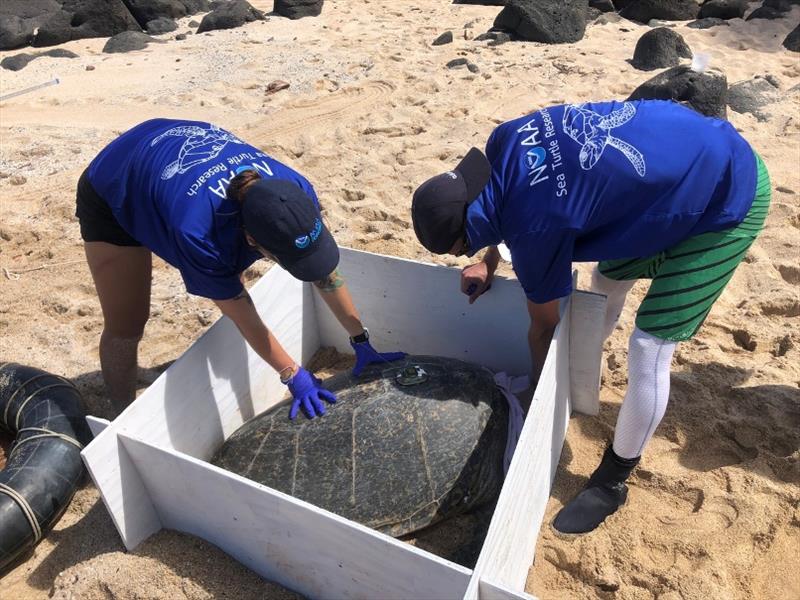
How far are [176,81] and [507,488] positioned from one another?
17.8 ft

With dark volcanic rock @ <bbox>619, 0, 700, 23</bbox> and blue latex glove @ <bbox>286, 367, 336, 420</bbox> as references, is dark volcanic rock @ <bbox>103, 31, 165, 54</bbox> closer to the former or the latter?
dark volcanic rock @ <bbox>619, 0, 700, 23</bbox>

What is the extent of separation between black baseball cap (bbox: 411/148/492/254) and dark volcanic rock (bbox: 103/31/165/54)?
647cm

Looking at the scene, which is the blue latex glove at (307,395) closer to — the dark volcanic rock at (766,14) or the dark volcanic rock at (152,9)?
the dark volcanic rock at (766,14)

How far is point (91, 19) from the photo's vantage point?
7.73 metres

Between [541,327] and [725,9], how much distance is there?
6.02 metres

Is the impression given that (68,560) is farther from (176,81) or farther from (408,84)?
(176,81)

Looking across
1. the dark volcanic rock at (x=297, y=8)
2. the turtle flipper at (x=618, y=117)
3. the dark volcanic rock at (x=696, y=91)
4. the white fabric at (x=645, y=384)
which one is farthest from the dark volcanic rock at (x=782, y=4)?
the white fabric at (x=645, y=384)

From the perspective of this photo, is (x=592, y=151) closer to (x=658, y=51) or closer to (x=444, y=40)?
(x=658, y=51)

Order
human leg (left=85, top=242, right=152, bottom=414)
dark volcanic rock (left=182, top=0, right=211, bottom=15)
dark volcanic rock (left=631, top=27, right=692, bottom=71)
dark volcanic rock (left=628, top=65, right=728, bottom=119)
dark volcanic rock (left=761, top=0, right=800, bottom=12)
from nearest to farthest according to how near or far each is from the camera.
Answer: human leg (left=85, top=242, right=152, bottom=414) → dark volcanic rock (left=628, top=65, right=728, bottom=119) → dark volcanic rock (left=631, top=27, right=692, bottom=71) → dark volcanic rock (left=761, top=0, right=800, bottom=12) → dark volcanic rock (left=182, top=0, right=211, bottom=15)

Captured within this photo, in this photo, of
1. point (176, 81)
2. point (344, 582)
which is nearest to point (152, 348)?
point (344, 582)

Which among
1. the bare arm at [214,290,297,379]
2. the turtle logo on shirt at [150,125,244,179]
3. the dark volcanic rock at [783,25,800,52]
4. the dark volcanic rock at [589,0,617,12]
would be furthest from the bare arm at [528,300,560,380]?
the dark volcanic rock at [589,0,617,12]

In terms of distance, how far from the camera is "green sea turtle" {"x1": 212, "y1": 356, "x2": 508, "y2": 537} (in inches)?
80.9

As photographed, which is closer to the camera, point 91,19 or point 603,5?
point 603,5

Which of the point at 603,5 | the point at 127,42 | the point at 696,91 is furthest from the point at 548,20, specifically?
the point at 127,42
